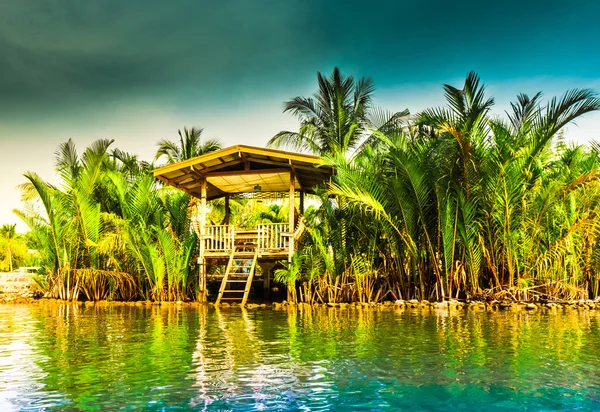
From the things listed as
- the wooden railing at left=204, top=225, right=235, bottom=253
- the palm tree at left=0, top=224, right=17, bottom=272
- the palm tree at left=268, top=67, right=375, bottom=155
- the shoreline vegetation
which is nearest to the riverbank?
the shoreline vegetation

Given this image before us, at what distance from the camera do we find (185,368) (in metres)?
6.23

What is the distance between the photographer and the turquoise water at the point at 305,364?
4.83 meters

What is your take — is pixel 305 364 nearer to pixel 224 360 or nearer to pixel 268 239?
pixel 224 360

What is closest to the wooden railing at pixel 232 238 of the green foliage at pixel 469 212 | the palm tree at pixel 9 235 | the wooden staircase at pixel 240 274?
the wooden staircase at pixel 240 274

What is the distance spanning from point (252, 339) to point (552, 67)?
36.1 ft

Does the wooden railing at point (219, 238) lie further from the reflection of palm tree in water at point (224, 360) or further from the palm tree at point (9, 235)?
the palm tree at point (9, 235)

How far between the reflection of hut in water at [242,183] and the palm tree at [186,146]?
5.82m

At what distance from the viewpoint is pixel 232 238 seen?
1655 centimetres

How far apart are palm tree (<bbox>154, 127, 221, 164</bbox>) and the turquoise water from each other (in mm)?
13591

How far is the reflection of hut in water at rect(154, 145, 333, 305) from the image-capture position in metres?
16.0

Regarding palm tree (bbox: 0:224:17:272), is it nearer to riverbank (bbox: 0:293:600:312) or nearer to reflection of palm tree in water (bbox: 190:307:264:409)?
riverbank (bbox: 0:293:600:312)

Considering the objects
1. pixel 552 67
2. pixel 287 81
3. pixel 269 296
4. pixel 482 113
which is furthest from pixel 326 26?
pixel 269 296

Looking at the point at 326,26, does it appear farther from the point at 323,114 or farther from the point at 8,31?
the point at 8,31

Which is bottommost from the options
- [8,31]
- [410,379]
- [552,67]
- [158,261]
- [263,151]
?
[410,379]
